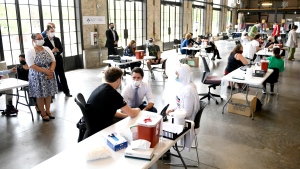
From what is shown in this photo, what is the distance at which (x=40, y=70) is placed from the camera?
3.99 m

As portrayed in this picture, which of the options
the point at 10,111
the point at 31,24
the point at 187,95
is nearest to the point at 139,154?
the point at 187,95

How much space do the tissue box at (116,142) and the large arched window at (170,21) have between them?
1197cm

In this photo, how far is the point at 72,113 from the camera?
15.6ft

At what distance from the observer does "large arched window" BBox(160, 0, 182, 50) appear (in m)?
13.6

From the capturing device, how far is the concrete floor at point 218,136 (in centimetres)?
315

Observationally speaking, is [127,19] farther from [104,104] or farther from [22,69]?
[104,104]

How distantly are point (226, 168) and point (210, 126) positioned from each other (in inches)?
48.9

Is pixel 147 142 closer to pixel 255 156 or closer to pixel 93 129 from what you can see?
pixel 93 129

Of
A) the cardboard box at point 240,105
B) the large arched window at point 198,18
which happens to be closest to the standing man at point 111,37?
the cardboard box at point 240,105

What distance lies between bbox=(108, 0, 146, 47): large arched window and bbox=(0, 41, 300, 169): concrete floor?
5.58 meters

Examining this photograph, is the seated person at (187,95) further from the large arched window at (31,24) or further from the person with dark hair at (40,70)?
the large arched window at (31,24)

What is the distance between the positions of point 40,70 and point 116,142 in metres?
2.55

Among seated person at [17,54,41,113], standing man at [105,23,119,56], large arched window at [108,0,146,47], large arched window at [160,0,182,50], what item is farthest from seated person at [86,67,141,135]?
large arched window at [160,0,182,50]

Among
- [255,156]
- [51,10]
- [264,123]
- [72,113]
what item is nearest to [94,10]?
[51,10]
